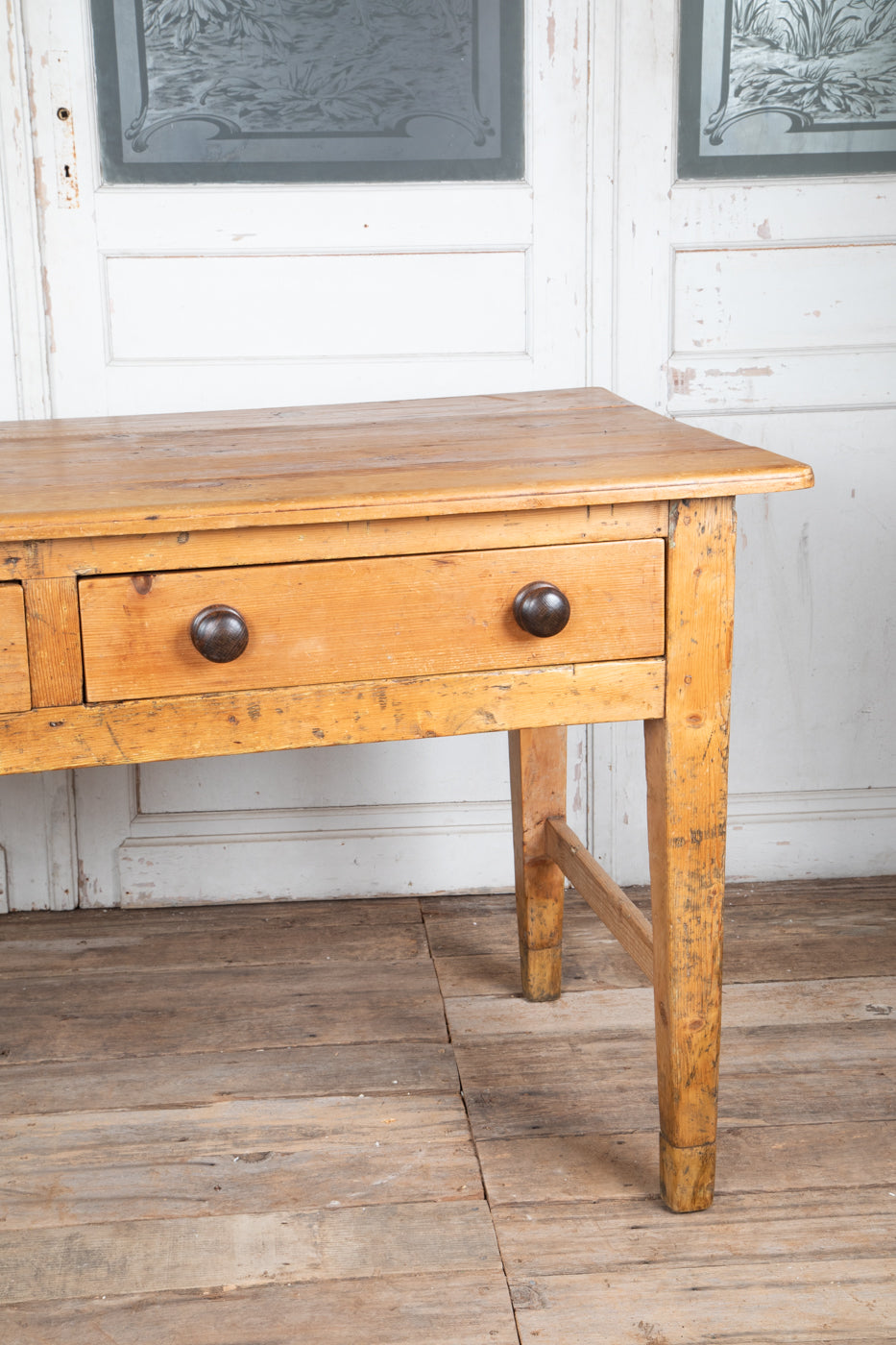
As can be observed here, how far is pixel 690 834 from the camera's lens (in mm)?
1375

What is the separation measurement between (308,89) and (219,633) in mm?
1345

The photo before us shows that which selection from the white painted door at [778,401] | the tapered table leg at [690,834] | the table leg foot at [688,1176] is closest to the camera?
the tapered table leg at [690,834]

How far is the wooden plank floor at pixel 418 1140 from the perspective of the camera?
1329 mm

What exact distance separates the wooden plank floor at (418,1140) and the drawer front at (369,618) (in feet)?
2.24

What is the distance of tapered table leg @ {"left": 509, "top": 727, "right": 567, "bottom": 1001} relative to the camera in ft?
6.24

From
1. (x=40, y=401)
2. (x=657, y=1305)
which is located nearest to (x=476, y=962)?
(x=657, y=1305)

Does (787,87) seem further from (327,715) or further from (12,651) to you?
(12,651)

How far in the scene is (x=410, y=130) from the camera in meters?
2.15

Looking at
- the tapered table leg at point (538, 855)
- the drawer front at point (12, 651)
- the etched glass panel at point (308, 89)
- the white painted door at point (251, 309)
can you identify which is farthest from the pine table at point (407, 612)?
the etched glass panel at point (308, 89)

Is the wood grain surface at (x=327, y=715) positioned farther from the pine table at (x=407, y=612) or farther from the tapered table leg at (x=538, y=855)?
the tapered table leg at (x=538, y=855)

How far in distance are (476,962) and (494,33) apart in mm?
1625

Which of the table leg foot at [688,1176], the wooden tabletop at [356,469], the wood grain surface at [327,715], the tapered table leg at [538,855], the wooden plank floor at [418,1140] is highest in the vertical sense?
the wooden tabletop at [356,469]

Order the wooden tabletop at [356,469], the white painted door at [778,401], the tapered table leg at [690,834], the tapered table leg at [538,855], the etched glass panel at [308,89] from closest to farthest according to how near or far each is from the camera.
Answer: the wooden tabletop at [356,469], the tapered table leg at [690,834], the tapered table leg at [538,855], the etched glass panel at [308,89], the white painted door at [778,401]

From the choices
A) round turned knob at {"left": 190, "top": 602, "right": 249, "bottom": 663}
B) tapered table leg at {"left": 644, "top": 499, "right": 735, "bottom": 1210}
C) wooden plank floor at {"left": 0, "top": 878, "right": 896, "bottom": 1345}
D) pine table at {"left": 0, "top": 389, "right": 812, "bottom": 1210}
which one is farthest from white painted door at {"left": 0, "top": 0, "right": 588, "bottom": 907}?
round turned knob at {"left": 190, "top": 602, "right": 249, "bottom": 663}
